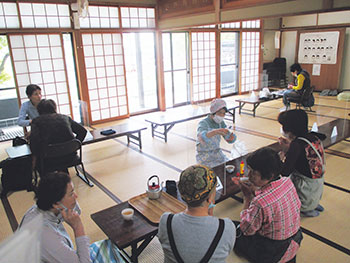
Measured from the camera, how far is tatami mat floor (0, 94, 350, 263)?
7.65ft

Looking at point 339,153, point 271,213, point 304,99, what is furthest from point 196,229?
point 304,99

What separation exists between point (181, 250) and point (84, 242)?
634 mm

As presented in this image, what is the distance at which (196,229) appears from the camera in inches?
44.6

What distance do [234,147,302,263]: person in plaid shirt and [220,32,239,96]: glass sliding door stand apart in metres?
7.15

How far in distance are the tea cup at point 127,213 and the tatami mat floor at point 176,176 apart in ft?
1.59

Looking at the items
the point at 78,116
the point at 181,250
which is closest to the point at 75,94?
the point at 78,116

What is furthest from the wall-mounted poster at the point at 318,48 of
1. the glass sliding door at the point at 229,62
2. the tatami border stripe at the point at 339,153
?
the tatami border stripe at the point at 339,153

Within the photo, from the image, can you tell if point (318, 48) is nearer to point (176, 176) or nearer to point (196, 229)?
point (176, 176)

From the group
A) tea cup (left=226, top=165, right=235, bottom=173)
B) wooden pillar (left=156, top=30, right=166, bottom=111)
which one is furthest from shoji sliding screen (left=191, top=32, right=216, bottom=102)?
tea cup (left=226, top=165, right=235, bottom=173)

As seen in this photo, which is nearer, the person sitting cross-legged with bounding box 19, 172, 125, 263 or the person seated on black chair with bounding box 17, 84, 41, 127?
the person sitting cross-legged with bounding box 19, 172, 125, 263

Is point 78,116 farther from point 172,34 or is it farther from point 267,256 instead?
point 267,256

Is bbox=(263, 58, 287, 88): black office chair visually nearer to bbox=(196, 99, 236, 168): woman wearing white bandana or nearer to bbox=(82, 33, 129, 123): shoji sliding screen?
bbox=(82, 33, 129, 123): shoji sliding screen

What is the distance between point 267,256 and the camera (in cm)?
186

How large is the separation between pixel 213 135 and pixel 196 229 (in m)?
1.70
